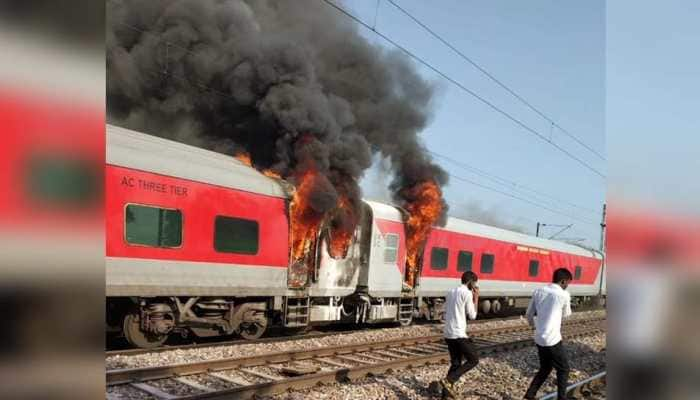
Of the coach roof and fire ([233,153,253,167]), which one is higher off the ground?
fire ([233,153,253,167])

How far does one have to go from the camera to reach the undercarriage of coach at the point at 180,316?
848 cm

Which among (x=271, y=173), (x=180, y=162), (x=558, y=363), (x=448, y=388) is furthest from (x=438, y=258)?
(x=558, y=363)

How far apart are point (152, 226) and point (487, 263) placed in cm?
1207

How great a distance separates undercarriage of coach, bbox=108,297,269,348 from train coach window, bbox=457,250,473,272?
7.57m

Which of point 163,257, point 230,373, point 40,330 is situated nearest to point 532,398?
point 230,373

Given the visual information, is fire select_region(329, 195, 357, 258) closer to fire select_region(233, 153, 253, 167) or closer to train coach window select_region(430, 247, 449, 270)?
fire select_region(233, 153, 253, 167)

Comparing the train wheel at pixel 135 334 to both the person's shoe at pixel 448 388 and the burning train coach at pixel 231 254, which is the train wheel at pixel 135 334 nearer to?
the burning train coach at pixel 231 254

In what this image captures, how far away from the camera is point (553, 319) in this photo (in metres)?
5.90

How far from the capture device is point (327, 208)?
36.9 feet

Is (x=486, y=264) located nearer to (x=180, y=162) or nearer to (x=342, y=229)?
(x=342, y=229)

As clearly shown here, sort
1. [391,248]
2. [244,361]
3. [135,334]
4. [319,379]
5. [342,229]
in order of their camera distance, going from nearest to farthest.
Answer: [319,379]
[244,361]
[135,334]
[342,229]
[391,248]

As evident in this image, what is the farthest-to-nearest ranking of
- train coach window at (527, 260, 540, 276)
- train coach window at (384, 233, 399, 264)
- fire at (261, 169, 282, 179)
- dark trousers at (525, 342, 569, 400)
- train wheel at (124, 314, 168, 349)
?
1. train coach window at (527, 260, 540, 276)
2. train coach window at (384, 233, 399, 264)
3. fire at (261, 169, 282, 179)
4. train wheel at (124, 314, 168, 349)
5. dark trousers at (525, 342, 569, 400)

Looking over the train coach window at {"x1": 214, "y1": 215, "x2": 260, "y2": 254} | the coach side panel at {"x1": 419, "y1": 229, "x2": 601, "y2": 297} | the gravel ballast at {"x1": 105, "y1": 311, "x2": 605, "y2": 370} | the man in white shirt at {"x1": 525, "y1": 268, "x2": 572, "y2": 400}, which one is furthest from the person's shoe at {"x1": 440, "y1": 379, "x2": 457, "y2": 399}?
the coach side panel at {"x1": 419, "y1": 229, "x2": 601, "y2": 297}

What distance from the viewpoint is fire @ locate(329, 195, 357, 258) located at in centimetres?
1232
